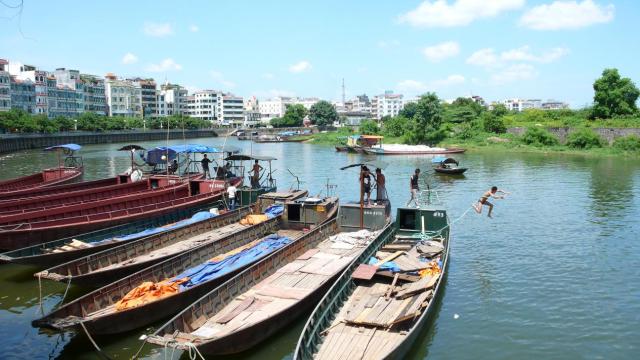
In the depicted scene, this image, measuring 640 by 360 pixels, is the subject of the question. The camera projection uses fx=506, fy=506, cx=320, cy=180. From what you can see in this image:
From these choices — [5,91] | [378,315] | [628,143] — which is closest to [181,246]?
[378,315]

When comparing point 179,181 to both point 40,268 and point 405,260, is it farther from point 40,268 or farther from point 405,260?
point 405,260

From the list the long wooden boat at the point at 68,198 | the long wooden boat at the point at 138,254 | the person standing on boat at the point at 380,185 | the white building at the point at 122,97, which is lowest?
the long wooden boat at the point at 138,254

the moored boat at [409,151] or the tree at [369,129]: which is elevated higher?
the tree at [369,129]

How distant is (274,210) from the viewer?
22.1m

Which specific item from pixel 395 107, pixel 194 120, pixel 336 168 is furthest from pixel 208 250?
pixel 395 107

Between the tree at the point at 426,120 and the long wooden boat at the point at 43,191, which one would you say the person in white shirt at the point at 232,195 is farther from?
the tree at the point at 426,120

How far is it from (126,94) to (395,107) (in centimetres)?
10379

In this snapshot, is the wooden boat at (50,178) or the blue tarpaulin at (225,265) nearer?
the blue tarpaulin at (225,265)

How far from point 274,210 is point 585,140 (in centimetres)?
5695

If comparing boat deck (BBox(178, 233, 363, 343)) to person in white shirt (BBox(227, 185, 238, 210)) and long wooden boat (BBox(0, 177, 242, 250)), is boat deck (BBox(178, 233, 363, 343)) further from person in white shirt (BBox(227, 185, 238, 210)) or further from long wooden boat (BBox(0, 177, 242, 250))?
long wooden boat (BBox(0, 177, 242, 250))

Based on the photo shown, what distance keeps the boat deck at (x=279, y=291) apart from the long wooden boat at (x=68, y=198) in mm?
12607

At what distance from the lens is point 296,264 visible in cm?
1580

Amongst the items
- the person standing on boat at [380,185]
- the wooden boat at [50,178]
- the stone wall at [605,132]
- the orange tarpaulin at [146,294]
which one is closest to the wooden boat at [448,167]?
the person standing on boat at [380,185]

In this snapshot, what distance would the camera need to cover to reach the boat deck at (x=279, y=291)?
11320mm
